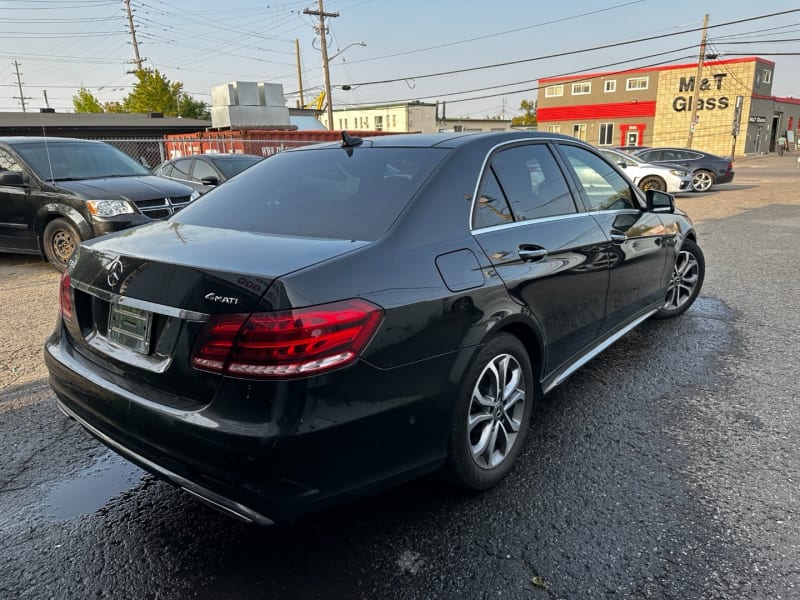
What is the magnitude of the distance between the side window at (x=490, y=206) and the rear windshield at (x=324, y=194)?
0.89 feet

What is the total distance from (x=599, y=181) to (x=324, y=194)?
205cm

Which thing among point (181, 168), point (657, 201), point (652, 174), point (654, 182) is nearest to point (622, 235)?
point (657, 201)

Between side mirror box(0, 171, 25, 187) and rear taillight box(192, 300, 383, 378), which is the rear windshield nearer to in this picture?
rear taillight box(192, 300, 383, 378)

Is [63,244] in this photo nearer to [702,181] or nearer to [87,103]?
[702,181]

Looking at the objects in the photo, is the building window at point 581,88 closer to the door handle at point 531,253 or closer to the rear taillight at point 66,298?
the door handle at point 531,253

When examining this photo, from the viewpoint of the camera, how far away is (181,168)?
10.6 metres

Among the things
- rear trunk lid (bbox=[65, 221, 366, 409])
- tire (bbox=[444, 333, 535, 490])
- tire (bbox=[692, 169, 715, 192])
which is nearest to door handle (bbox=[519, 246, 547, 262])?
tire (bbox=[444, 333, 535, 490])

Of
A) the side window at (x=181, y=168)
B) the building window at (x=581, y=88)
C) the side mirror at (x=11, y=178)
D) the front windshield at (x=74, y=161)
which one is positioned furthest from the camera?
the building window at (x=581, y=88)

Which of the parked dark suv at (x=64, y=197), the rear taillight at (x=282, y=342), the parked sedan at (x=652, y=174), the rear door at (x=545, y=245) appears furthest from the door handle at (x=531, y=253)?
the parked sedan at (x=652, y=174)

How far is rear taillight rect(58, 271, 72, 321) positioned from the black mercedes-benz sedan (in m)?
0.02

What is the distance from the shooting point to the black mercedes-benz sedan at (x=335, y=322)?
1.83 metres

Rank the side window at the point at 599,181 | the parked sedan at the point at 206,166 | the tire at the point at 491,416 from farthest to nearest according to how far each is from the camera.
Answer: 1. the parked sedan at the point at 206,166
2. the side window at the point at 599,181
3. the tire at the point at 491,416

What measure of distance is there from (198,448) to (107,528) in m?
0.94

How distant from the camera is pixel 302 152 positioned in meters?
3.26
